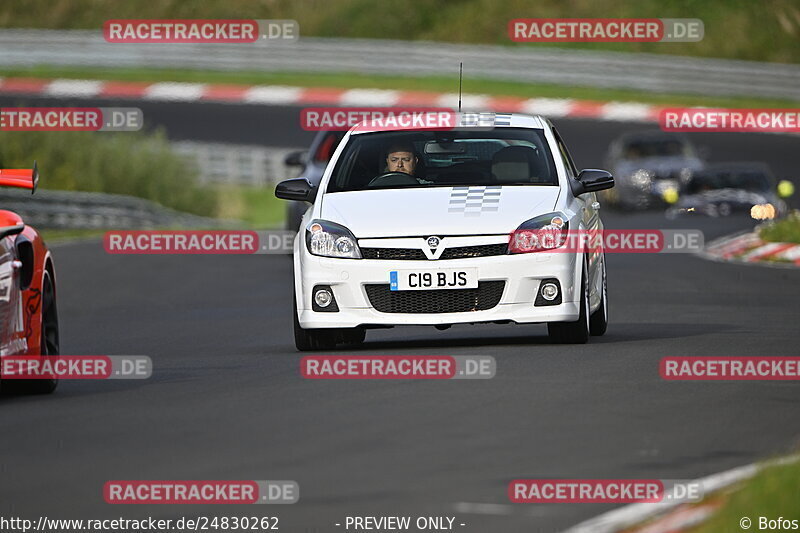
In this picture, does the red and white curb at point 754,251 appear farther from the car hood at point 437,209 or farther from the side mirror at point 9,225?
the side mirror at point 9,225

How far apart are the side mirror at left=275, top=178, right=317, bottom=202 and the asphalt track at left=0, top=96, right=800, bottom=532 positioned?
1026mm

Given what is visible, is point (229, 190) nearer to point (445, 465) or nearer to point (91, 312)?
point (91, 312)

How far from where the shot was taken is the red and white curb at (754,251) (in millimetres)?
21547

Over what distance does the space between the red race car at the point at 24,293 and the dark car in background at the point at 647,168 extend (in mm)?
24249

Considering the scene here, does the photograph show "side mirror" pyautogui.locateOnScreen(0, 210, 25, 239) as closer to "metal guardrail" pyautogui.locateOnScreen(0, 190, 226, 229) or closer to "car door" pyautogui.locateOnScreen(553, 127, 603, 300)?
"car door" pyautogui.locateOnScreen(553, 127, 603, 300)

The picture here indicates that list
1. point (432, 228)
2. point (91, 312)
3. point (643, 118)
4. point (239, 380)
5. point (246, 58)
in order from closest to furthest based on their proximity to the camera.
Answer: point (239, 380) < point (432, 228) < point (91, 312) < point (643, 118) < point (246, 58)

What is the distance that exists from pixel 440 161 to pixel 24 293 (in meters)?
3.62

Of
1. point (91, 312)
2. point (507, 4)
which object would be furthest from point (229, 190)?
point (91, 312)

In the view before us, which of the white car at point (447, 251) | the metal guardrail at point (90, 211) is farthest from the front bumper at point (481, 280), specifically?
the metal guardrail at point (90, 211)

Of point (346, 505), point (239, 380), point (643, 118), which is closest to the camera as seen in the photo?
point (346, 505)

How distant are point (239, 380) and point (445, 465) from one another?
3.58 meters

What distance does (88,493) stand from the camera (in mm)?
7305

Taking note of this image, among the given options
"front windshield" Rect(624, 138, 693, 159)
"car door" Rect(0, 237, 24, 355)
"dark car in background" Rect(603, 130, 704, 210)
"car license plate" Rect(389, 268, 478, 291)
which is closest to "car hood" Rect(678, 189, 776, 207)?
"dark car in background" Rect(603, 130, 704, 210)

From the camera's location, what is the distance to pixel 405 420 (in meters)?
8.97
